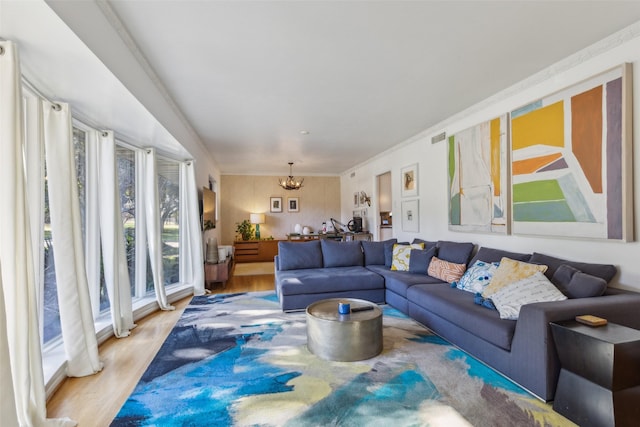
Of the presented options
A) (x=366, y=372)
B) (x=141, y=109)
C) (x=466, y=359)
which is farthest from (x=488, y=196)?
(x=141, y=109)

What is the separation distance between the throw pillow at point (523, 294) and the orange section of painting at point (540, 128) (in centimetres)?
130

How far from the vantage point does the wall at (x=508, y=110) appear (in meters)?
2.47

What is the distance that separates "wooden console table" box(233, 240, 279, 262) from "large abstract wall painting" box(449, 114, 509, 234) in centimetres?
549

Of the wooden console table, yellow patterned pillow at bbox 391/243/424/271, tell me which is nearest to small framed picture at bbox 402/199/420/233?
yellow patterned pillow at bbox 391/243/424/271

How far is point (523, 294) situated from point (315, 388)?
1746 mm

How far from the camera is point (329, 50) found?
2.66 m

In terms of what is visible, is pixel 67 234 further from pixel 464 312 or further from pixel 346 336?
pixel 464 312

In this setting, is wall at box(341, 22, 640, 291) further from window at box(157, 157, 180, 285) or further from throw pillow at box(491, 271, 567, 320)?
window at box(157, 157, 180, 285)

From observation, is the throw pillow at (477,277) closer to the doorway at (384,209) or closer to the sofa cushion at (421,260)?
the sofa cushion at (421,260)

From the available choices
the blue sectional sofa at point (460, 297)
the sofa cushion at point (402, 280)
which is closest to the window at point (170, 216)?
the blue sectional sofa at point (460, 297)

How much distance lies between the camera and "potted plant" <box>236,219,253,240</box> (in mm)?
9282

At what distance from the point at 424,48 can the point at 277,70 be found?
130 cm

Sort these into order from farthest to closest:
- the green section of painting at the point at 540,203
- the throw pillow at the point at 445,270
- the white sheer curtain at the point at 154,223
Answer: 1. the white sheer curtain at the point at 154,223
2. the throw pillow at the point at 445,270
3. the green section of painting at the point at 540,203

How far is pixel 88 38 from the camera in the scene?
6.06 ft
